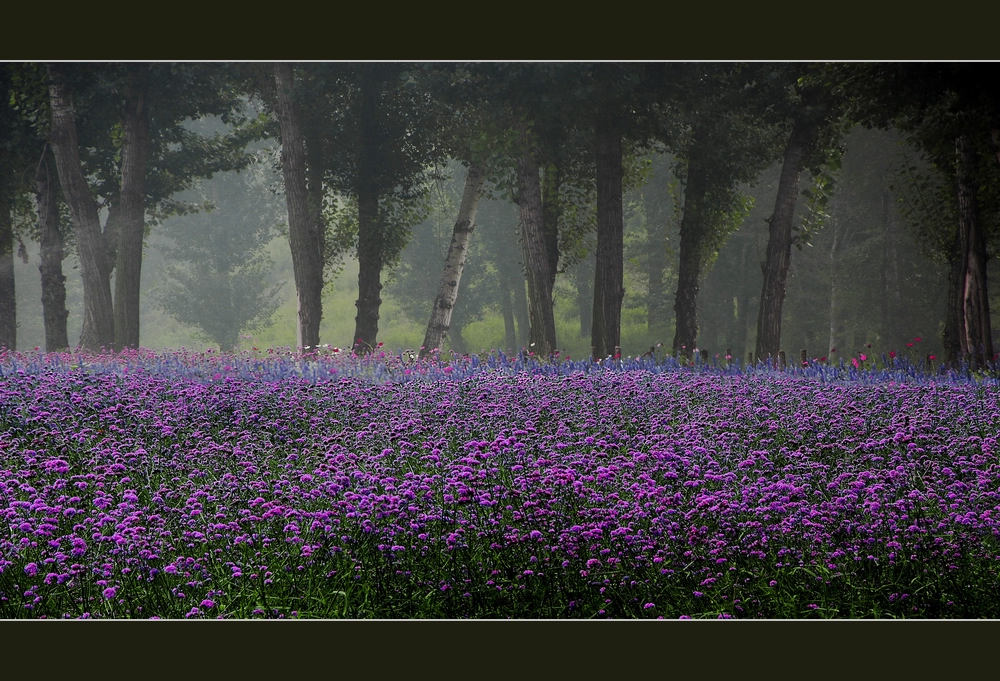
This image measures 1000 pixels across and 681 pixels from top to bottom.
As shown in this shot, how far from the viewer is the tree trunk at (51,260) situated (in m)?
10.3

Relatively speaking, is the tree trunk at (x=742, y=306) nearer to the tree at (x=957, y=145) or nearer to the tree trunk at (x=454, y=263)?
the tree at (x=957, y=145)

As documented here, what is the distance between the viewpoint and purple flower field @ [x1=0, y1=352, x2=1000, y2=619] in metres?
4.63

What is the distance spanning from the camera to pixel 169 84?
986 centimetres

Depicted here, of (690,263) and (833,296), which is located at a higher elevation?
(690,263)

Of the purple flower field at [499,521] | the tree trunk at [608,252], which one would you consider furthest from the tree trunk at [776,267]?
the purple flower field at [499,521]

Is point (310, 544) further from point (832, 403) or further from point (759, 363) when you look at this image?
point (759, 363)

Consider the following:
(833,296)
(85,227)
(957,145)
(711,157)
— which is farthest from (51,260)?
(957,145)

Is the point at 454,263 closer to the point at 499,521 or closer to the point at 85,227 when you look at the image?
the point at 85,227

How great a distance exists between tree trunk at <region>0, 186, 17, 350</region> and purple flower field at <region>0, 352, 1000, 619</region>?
4.20 metres

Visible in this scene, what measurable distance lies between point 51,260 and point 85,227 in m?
0.59

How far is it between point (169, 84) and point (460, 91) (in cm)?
342

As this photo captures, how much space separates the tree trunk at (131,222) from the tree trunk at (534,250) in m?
5.27

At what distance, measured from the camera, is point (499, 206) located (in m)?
13.7

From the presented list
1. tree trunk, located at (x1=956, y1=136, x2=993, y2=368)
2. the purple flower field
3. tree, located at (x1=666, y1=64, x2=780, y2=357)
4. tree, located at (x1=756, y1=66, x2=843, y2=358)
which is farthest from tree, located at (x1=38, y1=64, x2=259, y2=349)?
tree trunk, located at (x1=956, y1=136, x2=993, y2=368)
